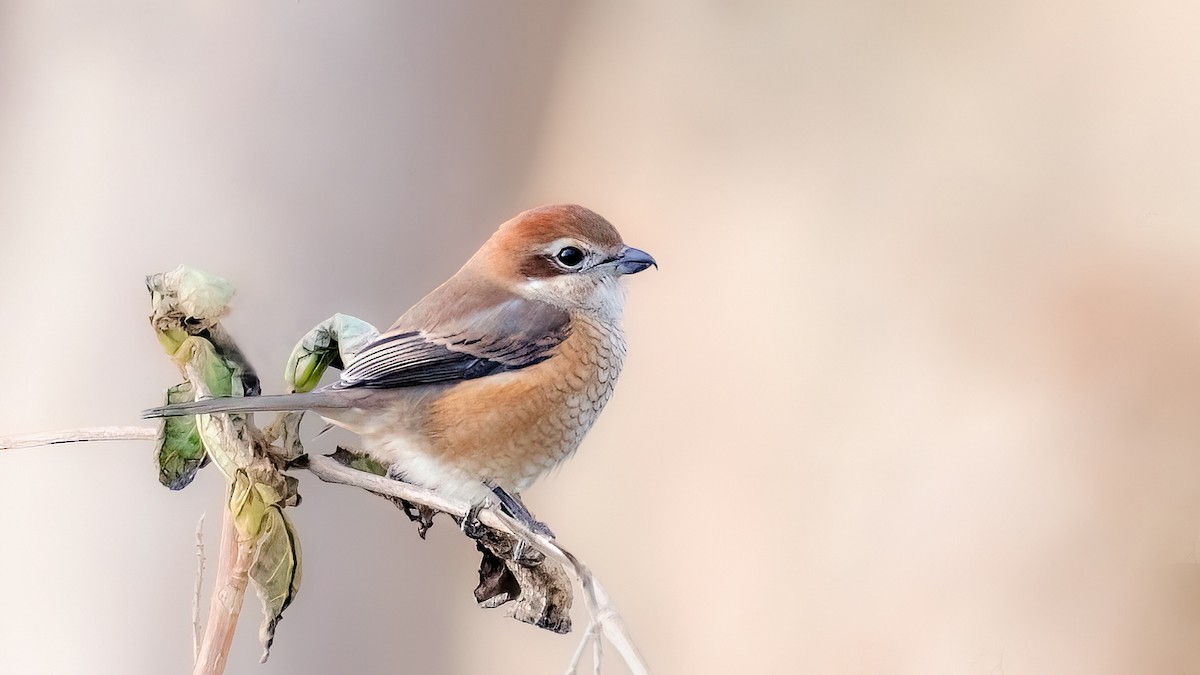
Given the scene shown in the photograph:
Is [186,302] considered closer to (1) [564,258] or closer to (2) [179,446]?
(2) [179,446]

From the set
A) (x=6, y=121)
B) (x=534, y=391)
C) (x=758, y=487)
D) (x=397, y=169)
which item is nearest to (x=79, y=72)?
(x=6, y=121)

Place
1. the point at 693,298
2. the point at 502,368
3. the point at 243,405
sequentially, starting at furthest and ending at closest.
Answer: the point at 693,298 < the point at 502,368 < the point at 243,405

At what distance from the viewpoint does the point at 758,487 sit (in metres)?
0.94

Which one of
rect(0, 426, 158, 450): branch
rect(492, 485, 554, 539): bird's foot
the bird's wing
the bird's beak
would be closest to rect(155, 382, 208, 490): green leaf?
rect(0, 426, 158, 450): branch

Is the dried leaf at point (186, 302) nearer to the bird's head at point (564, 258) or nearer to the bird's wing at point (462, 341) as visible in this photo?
the bird's wing at point (462, 341)

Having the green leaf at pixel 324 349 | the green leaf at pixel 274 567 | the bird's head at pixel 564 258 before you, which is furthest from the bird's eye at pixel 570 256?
the green leaf at pixel 274 567

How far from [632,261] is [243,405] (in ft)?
1.03

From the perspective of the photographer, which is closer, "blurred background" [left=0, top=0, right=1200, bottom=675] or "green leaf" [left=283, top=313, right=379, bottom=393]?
"green leaf" [left=283, top=313, right=379, bottom=393]

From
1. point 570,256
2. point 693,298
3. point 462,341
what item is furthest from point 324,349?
point 693,298

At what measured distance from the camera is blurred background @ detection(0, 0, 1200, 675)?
0.87 m

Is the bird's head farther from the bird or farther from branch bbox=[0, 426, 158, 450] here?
branch bbox=[0, 426, 158, 450]

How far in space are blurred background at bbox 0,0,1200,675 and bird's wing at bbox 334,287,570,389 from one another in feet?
0.34

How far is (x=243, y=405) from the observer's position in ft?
2.01

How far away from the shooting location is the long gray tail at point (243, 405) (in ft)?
2.00
